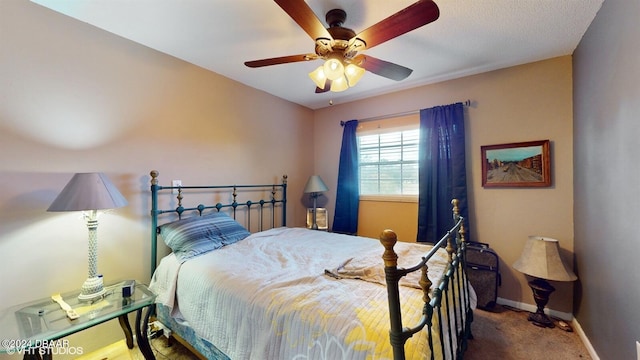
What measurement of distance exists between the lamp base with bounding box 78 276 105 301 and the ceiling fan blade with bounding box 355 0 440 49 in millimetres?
2286

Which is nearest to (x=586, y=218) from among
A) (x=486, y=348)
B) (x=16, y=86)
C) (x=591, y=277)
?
→ (x=591, y=277)

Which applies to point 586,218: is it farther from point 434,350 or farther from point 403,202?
point 434,350

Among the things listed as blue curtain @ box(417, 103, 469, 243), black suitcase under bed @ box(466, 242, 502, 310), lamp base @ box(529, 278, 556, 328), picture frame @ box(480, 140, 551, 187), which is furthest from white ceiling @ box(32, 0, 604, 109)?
lamp base @ box(529, 278, 556, 328)

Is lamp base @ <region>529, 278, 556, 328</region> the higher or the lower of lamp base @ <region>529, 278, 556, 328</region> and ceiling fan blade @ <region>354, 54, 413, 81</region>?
the lower

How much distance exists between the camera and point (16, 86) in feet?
5.16

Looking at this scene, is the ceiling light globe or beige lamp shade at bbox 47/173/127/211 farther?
the ceiling light globe

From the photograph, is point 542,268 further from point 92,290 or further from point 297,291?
point 92,290

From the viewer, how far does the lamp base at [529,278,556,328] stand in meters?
2.21

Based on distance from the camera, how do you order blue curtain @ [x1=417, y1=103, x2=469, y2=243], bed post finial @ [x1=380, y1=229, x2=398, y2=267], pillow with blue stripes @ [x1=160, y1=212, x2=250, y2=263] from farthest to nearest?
blue curtain @ [x1=417, y1=103, x2=469, y2=243], pillow with blue stripes @ [x1=160, y1=212, x2=250, y2=263], bed post finial @ [x1=380, y1=229, x2=398, y2=267]

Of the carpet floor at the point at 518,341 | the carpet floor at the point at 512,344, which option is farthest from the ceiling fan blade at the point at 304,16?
the carpet floor at the point at 518,341

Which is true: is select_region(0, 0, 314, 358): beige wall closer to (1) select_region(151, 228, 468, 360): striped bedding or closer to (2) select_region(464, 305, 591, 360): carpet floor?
(1) select_region(151, 228, 468, 360): striped bedding

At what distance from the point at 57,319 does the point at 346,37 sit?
2.35 m

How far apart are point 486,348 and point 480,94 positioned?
7.85ft

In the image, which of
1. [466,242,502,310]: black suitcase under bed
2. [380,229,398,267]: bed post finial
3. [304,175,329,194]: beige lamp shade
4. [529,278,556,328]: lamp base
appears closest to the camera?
[380,229,398,267]: bed post finial
